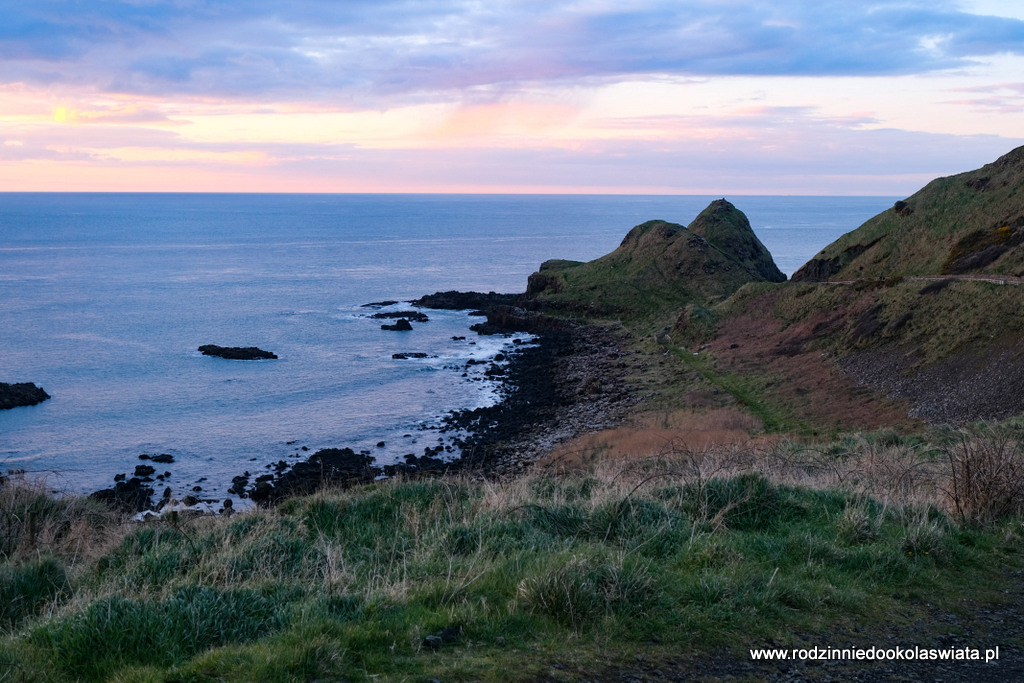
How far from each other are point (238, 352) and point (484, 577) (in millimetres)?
58649

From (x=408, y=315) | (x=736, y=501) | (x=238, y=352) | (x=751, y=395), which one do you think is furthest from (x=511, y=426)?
(x=408, y=315)

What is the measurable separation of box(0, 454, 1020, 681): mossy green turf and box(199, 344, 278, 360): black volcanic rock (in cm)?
5346

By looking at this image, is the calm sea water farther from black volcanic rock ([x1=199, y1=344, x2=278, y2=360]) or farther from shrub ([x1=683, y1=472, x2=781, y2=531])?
shrub ([x1=683, y1=472, x2=781, y2=531])

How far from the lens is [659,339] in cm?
6275

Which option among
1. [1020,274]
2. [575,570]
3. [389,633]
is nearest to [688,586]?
[575,570]

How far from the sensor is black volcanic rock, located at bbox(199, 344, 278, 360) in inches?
2377

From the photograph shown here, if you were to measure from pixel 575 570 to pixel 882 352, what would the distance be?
4304cm

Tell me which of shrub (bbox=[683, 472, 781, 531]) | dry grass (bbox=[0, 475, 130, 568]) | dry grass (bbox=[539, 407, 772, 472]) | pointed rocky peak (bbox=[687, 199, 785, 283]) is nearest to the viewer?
dry grass (bbox=[0, 475, 130, 568])

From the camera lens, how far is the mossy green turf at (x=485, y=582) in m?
5.03

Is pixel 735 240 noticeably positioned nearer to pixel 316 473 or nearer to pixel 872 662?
pixel 316 473

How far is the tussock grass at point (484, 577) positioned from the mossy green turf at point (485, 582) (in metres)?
0.02

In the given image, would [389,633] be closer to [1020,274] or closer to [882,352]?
[882,352]

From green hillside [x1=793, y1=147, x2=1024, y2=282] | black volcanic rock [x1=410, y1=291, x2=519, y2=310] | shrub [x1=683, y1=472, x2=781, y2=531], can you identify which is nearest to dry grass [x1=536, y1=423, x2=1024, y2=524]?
shrub [x1=683, y1=472, x2=781, y2=531]

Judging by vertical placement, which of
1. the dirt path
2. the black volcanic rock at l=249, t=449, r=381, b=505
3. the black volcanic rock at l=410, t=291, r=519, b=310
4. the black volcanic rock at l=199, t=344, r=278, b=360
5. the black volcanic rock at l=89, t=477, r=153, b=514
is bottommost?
the black volcanic rock at l=89, t=477, r=153, b=514
